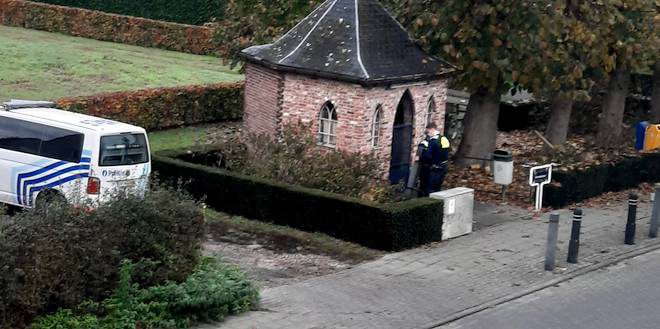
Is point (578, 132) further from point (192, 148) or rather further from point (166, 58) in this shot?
point (166, 58)

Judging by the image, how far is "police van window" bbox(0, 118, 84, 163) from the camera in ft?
66.8

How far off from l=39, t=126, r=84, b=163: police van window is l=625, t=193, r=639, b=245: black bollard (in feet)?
31.7

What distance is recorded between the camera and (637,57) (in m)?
26.4

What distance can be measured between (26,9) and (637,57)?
102ft

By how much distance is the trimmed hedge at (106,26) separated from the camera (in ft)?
153

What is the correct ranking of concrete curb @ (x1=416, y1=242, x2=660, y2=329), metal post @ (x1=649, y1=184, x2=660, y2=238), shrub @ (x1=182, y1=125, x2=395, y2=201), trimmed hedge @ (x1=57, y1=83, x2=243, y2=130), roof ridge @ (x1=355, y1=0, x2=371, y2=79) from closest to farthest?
concrete curb @ (x1=416, y1=242, x2=660, y2=329) → shrub @ (x1=182, y1=125, x2=395, y2=201) → metal post @ (x1=649, y1=184, x2=660, y2=238) → roof ridge @ (x1=355, y1=0, x2=371, y2=79) → trimmed hedge @ (x1=57, y1=83, x2=243, y2=130)

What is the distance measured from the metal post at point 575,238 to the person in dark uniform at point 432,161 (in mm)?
3577

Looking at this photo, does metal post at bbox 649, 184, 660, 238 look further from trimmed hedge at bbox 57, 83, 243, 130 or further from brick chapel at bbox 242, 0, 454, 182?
trimmed hedge at bbox 57, 83, 243, 130

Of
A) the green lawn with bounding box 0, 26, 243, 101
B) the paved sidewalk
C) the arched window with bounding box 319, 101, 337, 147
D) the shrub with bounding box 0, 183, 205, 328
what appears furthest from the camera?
the green lawn with bounding box 0, 26, 243, 101

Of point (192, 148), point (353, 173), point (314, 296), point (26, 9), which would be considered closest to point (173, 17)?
point (26, 9)

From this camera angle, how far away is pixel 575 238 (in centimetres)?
2000

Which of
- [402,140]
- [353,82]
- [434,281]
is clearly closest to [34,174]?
[353,82]

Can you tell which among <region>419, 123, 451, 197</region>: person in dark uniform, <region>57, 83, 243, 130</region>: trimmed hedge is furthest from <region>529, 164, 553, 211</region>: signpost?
<region>57, 83, 243, 130</region>: trimmed hedge

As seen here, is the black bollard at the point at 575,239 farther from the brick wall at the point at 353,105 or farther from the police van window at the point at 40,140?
the police van window at the point at 40,140
